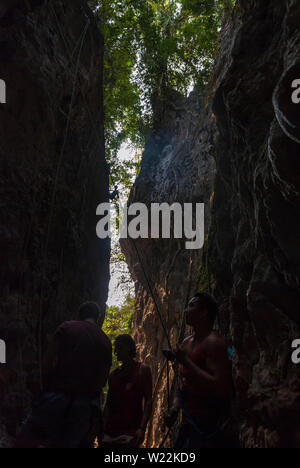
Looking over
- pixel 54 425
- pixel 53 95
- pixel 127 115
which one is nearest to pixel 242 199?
pixel 54 425

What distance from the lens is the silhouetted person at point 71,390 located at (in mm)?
2423

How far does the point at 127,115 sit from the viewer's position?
1123cm

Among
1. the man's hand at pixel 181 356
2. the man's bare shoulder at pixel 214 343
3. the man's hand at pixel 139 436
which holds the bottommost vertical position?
the man's hand at pixel 139 436

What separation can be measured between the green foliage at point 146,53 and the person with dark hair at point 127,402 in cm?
833

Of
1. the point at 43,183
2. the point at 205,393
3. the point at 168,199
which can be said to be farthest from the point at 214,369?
the point at 168,199

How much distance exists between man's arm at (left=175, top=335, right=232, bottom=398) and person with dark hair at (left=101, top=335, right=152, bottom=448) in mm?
933

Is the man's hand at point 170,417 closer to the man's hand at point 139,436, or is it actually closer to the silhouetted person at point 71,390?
the man's hand at point 139,436

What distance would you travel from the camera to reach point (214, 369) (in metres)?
2.49

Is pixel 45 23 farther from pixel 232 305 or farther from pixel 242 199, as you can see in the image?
pixel 232 305

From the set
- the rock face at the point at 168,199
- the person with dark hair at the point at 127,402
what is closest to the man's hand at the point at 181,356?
the person with dark hair at the point at 127,402

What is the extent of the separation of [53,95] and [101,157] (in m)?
2.04

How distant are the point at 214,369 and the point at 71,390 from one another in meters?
1.13

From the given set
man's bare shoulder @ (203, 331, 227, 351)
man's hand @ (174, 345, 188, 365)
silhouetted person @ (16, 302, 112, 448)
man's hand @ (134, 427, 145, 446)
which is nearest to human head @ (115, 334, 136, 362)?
silhouetted person @ (16, 302, 112, 448)

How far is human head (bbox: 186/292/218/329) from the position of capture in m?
2.96
